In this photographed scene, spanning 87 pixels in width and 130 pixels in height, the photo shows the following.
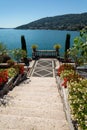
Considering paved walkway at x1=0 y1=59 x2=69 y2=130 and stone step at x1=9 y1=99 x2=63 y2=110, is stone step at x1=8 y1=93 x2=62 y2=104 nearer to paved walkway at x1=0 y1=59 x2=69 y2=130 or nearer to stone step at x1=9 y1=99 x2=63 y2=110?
paved walkway at x1=0 y1=59 x2=69 y2=130

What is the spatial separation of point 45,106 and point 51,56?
19055 millimetres

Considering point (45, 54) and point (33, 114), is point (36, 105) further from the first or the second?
point (45, 54)

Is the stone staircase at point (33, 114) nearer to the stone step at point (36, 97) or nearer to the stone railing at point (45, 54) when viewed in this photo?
the stone step at point (36, 97)

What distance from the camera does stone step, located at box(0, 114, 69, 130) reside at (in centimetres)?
645

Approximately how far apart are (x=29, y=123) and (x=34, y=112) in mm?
1271

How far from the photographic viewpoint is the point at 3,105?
28.8ft

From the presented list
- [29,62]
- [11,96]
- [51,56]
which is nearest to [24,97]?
[11,96]

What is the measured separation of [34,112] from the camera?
26.2 feet

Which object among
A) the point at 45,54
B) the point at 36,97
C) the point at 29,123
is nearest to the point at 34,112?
the point at 29,123

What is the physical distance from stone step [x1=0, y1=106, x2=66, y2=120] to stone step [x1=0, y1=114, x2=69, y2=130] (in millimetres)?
616

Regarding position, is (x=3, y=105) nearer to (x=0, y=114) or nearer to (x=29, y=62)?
(x=0, y=114)

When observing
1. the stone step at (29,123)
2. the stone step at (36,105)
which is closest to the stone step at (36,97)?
the stone step at (36,105)

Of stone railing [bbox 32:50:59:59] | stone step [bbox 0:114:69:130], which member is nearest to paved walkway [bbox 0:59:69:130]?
stone step [bbox 0:114:69:130]

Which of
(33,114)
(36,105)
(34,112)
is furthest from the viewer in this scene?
(36,105)
